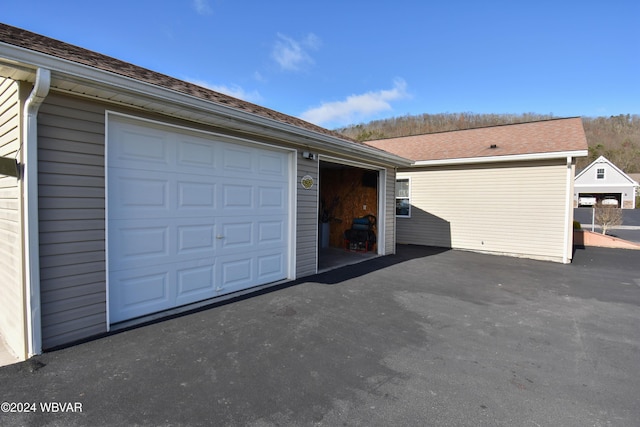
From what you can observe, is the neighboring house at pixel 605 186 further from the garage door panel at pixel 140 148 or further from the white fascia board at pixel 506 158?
the garage door panel at pixel 140 148

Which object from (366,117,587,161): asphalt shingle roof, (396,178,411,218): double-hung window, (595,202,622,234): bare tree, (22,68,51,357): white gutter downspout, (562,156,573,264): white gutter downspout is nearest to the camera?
(22,68,51,357): white gutter downspout

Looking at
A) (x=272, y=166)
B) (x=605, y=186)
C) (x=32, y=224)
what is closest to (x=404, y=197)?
(x=272, y=166)

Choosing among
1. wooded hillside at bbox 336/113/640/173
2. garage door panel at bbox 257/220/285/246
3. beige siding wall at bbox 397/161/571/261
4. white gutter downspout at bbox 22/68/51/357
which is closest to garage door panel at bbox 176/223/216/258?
garage door panel at bbox 257/220/285/246

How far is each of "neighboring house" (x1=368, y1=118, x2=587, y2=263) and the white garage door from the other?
6759 mm

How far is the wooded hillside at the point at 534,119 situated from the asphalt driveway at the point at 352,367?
83.4ft

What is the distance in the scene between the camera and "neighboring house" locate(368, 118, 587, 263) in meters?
8.37

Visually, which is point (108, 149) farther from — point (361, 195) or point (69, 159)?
point (361, 195)

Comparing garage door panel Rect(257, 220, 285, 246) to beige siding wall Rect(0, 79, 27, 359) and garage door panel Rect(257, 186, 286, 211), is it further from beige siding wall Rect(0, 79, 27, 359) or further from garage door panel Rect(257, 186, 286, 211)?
beige siding wall Rect(0, 79, 27, 359)

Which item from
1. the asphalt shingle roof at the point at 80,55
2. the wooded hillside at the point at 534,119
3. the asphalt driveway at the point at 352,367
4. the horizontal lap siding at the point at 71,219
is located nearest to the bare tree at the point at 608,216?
the asphalt driveway at the point at 352,367

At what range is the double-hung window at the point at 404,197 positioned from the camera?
36.4 feet

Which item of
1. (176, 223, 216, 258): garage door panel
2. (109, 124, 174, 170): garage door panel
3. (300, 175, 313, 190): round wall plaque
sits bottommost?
(176, 223, 216, 258): garage door panel

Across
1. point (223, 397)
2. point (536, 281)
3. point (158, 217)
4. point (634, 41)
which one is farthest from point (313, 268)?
point (634, 41)

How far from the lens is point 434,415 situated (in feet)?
7.06

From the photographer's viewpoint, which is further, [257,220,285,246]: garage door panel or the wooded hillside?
the wooded hillside
